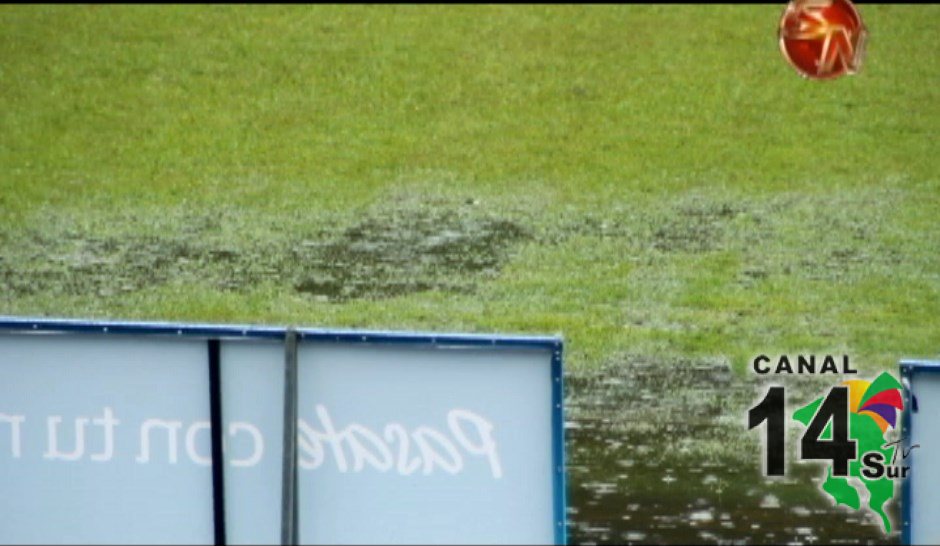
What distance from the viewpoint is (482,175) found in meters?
14.6

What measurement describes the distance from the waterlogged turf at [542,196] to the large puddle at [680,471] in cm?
2

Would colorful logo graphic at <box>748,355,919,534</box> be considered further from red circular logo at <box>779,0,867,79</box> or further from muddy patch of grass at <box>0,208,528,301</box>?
muddy patch of grass at <box>0,208,528,301</box>

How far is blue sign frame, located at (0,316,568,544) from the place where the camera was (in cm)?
500

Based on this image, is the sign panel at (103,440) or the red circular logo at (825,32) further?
the red circular logo at (825,32)

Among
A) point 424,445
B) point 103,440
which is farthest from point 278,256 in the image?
point 424,445

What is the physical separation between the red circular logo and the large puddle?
1923 millimetres

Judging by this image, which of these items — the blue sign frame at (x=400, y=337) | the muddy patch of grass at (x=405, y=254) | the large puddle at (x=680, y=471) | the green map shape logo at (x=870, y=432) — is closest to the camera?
the blue sign frame at (x=400, y=337)

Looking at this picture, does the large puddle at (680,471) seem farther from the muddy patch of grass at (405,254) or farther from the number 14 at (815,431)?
the muddy patch of grass at (405,254)

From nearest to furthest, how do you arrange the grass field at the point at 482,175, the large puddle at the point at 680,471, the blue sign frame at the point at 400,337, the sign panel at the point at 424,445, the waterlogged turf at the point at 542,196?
the blue sign frame at the point at 400,337
the sign panel at the point at 424,445
the large puddle at the point at 680,471
the waterlogged turf at the point at 542,196
the grass field at the point at 482,175

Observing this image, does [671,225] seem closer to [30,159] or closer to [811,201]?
[811,201]

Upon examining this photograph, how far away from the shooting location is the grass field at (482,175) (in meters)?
11.5

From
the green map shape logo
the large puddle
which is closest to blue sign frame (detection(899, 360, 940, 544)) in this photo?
the green map shape logo

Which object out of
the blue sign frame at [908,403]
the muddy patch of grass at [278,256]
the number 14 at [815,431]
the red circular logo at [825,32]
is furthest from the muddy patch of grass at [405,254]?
the blue sign frame at [908,403]

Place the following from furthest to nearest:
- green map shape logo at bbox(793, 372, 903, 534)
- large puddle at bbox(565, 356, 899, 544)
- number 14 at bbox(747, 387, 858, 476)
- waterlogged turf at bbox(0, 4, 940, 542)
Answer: waterlogged turf at bbox(0, 4, 940, 542), large puddle at bbox(565, 356, 899, 544), number 14 at bbox(747, 387, 858, 476), green map shape logo at bbox(793, 372, 903, 534)
